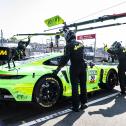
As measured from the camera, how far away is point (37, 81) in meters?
5.64

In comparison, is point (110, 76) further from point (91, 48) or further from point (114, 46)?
point (91, 48)

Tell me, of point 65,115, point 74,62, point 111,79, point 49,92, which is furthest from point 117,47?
point 65,115

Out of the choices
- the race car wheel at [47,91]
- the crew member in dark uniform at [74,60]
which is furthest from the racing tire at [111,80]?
the race car wheel at [47,91]

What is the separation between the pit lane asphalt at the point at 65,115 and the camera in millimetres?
5055

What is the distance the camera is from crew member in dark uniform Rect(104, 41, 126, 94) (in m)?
7.82

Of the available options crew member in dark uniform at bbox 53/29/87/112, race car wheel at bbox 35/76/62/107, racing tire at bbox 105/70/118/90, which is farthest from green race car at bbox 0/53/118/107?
racing tire at bbox 105/70/118/90

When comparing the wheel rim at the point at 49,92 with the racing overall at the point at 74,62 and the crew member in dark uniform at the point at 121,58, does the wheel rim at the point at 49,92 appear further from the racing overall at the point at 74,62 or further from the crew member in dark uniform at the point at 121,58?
the crew member in dark uniform at the point at 121,58

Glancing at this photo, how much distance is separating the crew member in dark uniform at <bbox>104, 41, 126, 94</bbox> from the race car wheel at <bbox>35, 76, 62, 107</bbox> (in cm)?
256

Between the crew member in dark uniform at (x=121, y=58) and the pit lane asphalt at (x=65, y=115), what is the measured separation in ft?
3.48

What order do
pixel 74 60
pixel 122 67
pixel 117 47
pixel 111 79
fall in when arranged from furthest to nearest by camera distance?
pixel 111 79
pixel 122 67
pixel 117 47
pixel 74 60

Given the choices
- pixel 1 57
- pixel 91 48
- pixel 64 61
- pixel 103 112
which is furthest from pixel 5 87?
pixel 91 48

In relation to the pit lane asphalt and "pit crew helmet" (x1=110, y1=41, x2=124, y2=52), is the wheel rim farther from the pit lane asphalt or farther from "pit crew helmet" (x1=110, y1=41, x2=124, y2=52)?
"pit crew helmet" (x1=110, y1=41, x2=124, y2=52)

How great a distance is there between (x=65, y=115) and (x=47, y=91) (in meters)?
0.69

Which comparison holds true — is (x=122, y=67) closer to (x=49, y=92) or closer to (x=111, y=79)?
(x=111, y=79)
